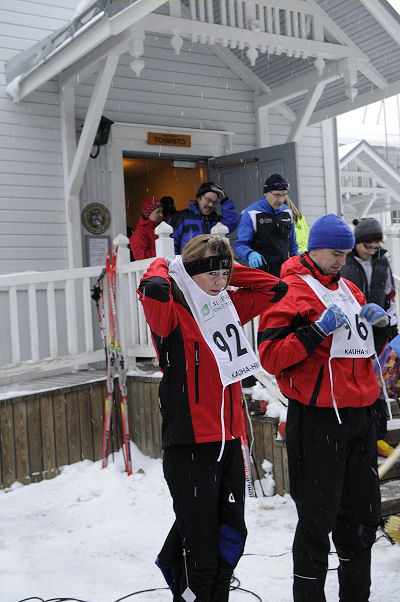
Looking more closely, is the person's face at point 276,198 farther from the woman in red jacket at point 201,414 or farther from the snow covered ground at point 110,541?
the woman in red jacket at point 201,414

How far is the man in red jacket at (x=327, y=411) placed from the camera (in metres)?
2.92

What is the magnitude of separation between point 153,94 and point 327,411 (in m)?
6.54

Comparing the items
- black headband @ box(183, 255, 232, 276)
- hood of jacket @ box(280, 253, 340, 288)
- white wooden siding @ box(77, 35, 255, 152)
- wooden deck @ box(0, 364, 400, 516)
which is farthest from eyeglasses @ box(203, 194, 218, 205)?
black headband @ box(183, 255, 232, 276)

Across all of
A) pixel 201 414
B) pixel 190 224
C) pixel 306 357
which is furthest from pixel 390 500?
pixel 190 224

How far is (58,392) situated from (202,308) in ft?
12.0

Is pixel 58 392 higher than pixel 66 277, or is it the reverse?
pixel 66 277

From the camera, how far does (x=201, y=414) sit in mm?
2797

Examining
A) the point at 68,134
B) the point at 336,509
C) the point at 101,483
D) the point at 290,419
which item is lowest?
the point at 101,483

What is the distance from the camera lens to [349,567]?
3061mm

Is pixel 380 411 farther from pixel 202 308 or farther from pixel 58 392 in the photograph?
pixel 58 392

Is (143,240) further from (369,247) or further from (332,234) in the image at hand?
(332,234)

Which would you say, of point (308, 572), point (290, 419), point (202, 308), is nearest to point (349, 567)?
point (308, 572)

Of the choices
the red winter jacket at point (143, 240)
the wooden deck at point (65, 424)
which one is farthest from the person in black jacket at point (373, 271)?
the red winter jacket at point (143, 240)

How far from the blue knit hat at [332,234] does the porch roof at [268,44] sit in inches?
145
